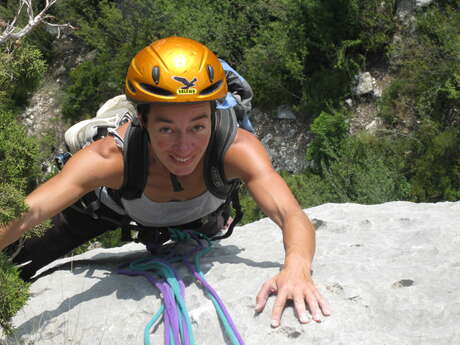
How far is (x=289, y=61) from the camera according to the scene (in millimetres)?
10898

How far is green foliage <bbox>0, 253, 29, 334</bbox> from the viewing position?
228 cm

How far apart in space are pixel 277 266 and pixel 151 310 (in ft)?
2.18

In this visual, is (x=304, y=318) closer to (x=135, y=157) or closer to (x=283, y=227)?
(x=283, y=227)

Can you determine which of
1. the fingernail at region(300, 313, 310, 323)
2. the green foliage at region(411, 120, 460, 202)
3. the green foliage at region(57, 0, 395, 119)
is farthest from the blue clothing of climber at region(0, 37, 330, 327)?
the green foliage at region(57, 0, 395, 119)

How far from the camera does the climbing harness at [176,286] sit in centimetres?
244

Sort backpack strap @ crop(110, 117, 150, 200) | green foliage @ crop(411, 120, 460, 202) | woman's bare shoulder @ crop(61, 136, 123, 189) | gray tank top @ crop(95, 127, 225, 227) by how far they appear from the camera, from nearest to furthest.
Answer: woman's bare shoulder @ crop(61, 136, 123, 189) < backpack strap @ crop(110, 117, 150, 200) < gray tank top @ crop(95, 127, 225, 227) < green foliage @ crop(411, 120, 460, 202)

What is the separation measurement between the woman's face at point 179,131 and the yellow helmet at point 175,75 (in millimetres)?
50

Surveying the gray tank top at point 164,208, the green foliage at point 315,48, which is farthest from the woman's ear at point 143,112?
the green foliage at point 315,48

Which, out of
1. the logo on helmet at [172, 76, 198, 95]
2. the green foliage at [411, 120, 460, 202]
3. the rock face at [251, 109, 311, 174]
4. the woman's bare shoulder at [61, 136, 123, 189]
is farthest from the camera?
the rock face at [251, 109, 311, 174]

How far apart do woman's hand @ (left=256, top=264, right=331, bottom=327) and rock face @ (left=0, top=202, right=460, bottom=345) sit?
1.6 inches

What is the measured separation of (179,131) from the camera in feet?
8.82

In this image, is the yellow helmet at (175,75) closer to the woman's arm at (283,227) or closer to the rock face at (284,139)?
the woman's arm at (283,227)

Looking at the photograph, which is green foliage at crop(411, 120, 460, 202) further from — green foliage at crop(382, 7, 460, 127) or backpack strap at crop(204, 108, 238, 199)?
backpack strap at crop(204, 108, 238, 199)

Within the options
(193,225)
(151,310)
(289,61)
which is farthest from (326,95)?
(151,310)
